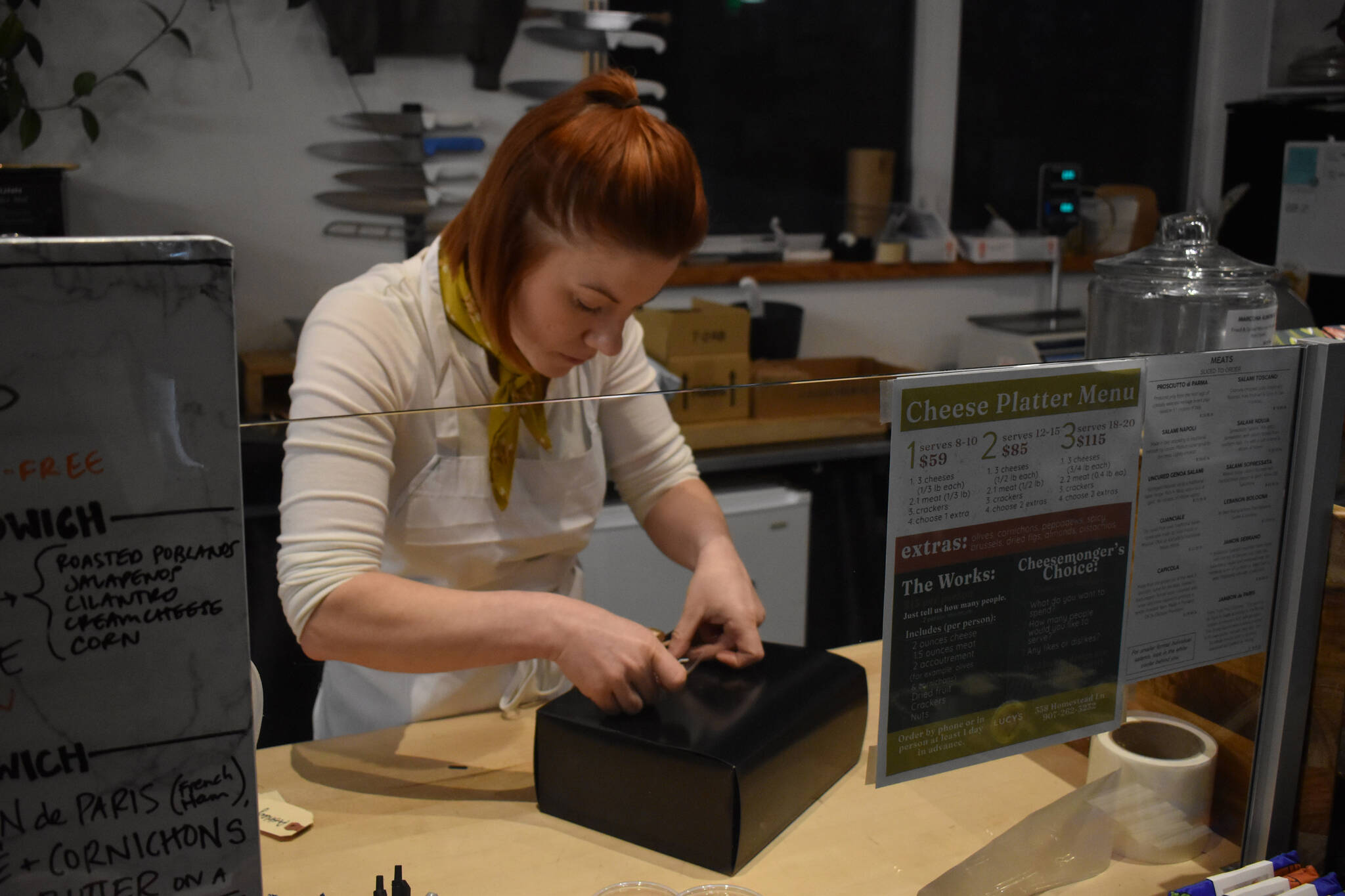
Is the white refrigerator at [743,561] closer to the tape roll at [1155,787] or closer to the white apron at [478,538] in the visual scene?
the white apron at [478,538]

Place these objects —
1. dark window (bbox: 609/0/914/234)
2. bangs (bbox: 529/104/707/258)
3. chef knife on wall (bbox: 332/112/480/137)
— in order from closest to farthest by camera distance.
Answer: bangs (bbox: 529/104/707/258) → chef knife on wall (bbox: 332/112/480/137) → dark window (bbox: 609/0/914/234)

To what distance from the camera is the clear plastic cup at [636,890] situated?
2.14ft

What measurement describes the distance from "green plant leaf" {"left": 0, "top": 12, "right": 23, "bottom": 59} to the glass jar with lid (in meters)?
2.33

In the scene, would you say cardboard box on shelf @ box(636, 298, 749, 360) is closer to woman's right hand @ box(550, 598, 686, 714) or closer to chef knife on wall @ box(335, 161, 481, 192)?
chef knife on wall @ box(335, 161, 481, 192)

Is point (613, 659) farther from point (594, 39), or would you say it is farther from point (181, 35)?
point (594, 39)

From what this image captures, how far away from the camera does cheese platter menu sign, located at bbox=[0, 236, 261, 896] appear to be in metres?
0.45

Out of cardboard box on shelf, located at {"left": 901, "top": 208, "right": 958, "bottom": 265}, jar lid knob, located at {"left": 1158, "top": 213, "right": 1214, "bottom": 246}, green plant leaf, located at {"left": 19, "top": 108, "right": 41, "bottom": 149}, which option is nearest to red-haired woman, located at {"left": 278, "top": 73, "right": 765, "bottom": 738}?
jar lid knob, located at {"left": 1158, "top": 213, "right": 1214, "bottom": 246}

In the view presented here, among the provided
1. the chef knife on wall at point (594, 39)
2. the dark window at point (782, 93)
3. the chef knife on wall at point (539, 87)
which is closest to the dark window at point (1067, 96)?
the dark window at point (782, 93)

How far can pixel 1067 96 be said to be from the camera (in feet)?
11.7

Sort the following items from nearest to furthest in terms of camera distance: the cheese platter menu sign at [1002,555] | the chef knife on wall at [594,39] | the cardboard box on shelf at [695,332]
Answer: the cheese platter menu sign at [1002,555] → the cardboard box on shelf at [695,332] → the chef knife on wall at [594,39]

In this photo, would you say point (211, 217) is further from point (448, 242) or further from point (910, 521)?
point (910, 521)

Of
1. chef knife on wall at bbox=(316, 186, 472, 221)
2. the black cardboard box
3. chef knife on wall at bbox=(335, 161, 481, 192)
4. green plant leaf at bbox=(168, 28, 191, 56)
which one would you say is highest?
green plant leaf at bbox=(168, 28, 191, 56)

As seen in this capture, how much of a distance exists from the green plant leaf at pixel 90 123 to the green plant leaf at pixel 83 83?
0.11 ft

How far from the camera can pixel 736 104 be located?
10.3 ft
